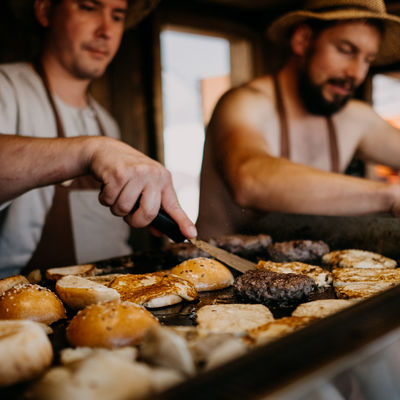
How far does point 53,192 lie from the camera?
267 cm

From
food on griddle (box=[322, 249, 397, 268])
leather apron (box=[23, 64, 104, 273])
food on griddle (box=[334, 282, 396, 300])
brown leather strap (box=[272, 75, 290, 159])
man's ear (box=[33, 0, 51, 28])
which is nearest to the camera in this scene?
food on griddle (box=[334, 282, 396, 300])

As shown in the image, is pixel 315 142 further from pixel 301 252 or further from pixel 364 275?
pixel 364 275

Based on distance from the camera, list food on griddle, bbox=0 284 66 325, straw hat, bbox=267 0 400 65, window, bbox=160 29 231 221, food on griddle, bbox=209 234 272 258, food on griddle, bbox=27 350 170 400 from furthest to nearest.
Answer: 1. window, bbox=160 29 231 221
2. straw hat, bbox=267 0 400 65
3. food on griddle, bbox=209 234 272 258
4. food on griddle, bbox=0 284 66 325
5. food on griddle, bbox=27 350 170 400

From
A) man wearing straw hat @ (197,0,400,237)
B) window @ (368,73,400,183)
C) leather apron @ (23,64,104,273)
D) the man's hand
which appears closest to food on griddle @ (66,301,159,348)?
the man's hand

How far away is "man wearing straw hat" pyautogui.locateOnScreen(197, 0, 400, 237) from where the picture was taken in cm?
210

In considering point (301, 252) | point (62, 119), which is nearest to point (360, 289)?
point (301, 252)

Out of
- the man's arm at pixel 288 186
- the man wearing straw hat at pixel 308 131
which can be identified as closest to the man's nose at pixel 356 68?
the man wearing straw hat at pixel 308 131

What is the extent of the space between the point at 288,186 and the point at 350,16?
3.70ft

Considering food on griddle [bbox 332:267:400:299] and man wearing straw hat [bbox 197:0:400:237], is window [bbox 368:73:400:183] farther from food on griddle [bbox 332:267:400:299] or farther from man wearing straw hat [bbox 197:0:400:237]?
food on griddle [bbox 332:267:400:299]

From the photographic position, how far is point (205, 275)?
140 cm

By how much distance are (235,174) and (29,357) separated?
166 centimetres

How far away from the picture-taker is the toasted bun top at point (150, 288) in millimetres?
1188

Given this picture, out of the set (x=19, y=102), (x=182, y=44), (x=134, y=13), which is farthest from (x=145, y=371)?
(x=182, y=44)

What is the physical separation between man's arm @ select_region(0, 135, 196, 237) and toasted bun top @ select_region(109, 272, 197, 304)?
0.63 feet
